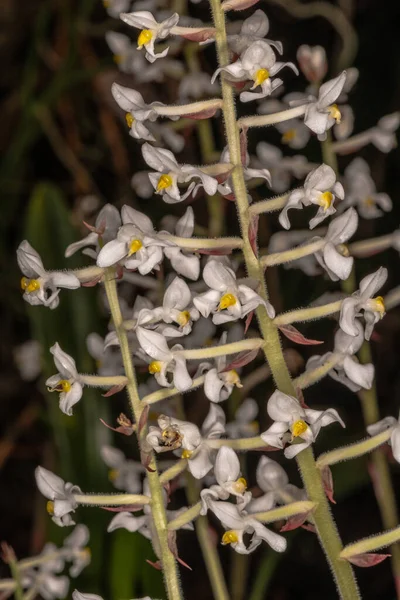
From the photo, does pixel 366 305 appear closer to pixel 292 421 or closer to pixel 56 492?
pixel 292 421

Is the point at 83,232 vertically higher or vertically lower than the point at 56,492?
lower

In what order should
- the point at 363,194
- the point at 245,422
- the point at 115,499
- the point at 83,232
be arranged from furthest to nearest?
1. the point at 83,232
2. the point at 363,194
3. the point at 245,422
4. the point at 115,499

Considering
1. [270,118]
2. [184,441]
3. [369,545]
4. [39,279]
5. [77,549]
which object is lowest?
[77,549]

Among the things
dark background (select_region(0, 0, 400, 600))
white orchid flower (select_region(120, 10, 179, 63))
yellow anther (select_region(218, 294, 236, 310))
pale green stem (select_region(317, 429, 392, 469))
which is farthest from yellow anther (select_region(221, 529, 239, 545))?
dark background (select_region(0, 0, 400, 600))

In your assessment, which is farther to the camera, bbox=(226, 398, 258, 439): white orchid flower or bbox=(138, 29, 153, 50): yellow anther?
bbox=(226, 398, 258, 439): white orchid flower

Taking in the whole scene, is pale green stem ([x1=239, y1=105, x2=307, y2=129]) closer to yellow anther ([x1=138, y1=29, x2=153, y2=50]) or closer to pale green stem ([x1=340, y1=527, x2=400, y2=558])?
yellow anther ([x1=138, y1=29, x2=153, y2=50])

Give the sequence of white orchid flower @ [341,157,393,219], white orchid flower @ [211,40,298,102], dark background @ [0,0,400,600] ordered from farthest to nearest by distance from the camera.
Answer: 1. dark background @ [0,0,400,600]
2. white orchid flower @ [341,157,393,219]
3. white orchid flower @ [211,40,298,102]

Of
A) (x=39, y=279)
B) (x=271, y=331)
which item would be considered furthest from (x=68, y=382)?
(x=271, y=331)
